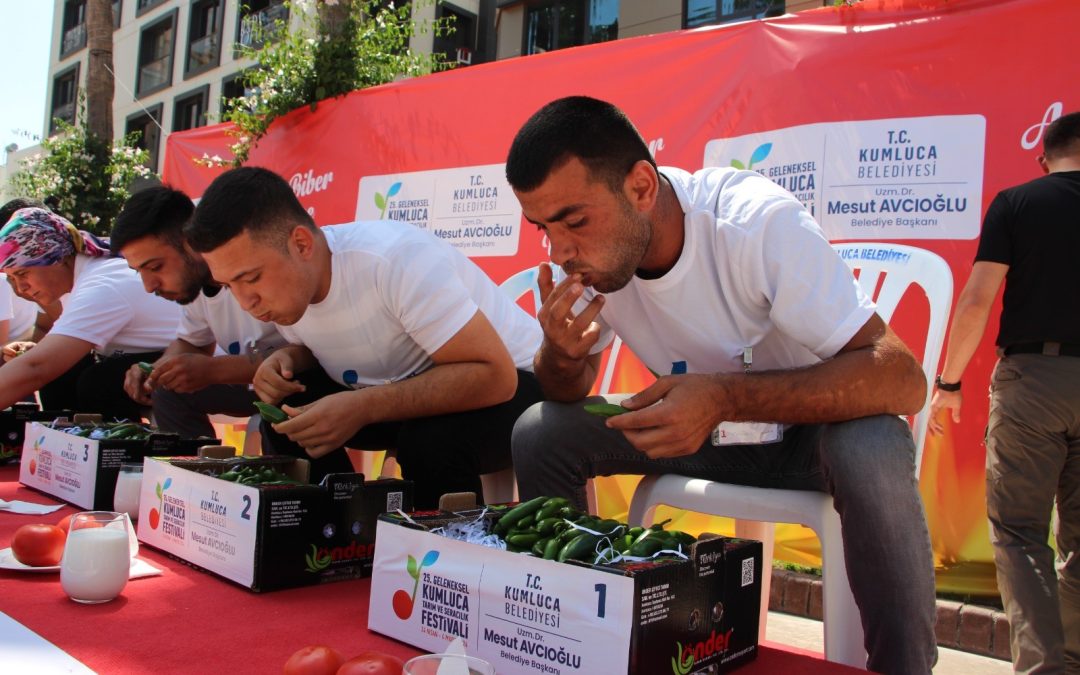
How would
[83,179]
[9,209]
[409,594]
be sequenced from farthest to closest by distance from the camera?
[83,179] → [9,209] → [409,594]

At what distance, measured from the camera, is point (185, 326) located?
305 cm

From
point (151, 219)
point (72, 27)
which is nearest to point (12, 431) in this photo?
point (151, 219)

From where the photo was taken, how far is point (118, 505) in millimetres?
2053

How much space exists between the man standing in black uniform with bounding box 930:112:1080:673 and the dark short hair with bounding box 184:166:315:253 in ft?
6.48

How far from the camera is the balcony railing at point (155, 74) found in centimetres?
1902

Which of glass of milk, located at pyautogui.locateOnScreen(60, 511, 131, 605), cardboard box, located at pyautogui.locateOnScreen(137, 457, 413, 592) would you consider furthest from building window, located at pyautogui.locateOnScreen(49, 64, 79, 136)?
glass of milk, located at pyautogui.locateOnScreen(60, 511, 131, 605)

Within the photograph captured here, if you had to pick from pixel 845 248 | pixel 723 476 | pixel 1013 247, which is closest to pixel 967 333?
pixel 1013 247

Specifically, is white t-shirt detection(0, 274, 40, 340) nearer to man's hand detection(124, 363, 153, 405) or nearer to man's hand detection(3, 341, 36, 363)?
man's hand detection(3, 341, 36, 363)

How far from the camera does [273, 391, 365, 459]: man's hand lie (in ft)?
6.08

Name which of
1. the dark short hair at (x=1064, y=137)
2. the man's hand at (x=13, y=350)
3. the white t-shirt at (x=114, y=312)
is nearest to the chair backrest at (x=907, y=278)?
the dark short hair at (x=1064, y=137)

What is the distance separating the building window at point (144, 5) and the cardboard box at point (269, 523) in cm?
2134

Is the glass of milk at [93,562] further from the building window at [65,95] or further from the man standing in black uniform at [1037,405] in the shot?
the building window at [65,95]

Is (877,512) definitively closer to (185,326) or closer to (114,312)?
(185,326)

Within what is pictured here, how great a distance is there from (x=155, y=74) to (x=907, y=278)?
20.8 m
